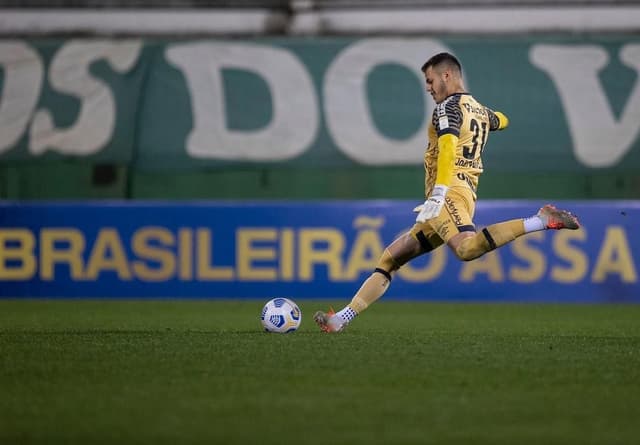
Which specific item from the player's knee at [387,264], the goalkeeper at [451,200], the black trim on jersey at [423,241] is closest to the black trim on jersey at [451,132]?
the goalkeeper at [451,200]

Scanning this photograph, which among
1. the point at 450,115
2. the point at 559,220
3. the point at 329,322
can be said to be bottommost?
the point at 329,322

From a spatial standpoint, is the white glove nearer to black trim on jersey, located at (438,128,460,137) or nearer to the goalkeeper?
the goalkeeper

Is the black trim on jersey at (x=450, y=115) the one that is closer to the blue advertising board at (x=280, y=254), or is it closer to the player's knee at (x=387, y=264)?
the player's knee at (x=387, y=264)

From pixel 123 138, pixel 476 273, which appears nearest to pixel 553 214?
pixel 476 273

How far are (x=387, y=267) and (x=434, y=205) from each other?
824mm

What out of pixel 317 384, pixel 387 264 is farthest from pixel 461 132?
pixel 317 384

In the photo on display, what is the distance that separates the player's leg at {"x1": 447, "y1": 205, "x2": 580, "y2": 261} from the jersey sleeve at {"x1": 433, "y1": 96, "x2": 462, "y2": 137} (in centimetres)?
67

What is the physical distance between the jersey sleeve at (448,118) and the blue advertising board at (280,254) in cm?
574

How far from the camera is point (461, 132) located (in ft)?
26.2

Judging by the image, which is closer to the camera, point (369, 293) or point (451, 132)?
point (451, 132)

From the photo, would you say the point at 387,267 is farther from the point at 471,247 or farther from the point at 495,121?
the point at 495,121

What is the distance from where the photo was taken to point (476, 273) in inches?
534

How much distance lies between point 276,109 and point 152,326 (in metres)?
6.94

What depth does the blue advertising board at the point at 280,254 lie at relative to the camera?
13508 mm
